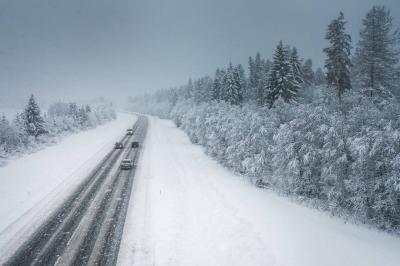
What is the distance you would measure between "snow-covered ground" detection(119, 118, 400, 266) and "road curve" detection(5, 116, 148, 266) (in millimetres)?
711

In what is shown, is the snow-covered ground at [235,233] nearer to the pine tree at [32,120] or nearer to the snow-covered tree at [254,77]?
the pine tree at [32,120]

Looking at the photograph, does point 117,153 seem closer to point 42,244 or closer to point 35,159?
point 35,159

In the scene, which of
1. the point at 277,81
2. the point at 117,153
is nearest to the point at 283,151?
the point at 277,81

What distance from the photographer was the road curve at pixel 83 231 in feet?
33.5

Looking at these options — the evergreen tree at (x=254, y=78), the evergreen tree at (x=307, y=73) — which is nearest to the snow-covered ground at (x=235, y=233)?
the evergreen tree at (x=307, y=73)

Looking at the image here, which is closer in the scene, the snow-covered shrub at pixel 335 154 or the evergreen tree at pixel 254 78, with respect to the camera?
the snow-covered shrub at pixel 335 154

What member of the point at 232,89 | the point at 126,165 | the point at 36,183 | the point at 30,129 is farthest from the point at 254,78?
the point at 36,183

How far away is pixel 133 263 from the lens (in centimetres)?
998

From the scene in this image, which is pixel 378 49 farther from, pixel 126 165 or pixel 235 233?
pixel 126 165

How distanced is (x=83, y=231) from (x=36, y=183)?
10.6 meters

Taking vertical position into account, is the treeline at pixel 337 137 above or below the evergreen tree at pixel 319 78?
below

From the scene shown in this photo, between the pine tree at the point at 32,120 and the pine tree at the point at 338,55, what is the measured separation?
4164 cm

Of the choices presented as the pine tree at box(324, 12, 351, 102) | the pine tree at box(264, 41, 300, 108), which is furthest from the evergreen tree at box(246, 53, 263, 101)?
the pine tree at box(324, 12, 351, 102)

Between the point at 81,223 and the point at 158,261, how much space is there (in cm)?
561
